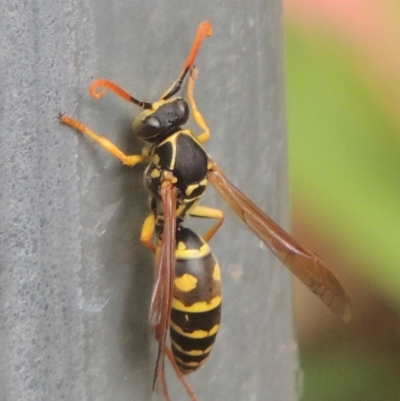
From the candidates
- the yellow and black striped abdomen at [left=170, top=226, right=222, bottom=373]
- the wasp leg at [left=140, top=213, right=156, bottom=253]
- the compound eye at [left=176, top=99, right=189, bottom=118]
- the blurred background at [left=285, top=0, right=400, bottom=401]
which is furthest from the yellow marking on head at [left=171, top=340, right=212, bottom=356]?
the blurred background at [left=285, top=0, right=400, bottom=401]

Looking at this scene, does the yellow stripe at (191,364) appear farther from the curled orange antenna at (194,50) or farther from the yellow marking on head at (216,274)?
the curled orange antenna at (194,50)

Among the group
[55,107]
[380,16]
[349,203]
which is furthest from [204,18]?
[380,16]

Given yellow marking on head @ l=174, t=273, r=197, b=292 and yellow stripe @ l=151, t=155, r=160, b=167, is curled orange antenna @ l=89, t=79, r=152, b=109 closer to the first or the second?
yellow stripe @ l=151, t=155, r=160, b=167

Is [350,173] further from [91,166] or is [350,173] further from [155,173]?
[91,166]

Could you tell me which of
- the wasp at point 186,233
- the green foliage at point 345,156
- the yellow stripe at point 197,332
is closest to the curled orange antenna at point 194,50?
the wasp at point 186,233

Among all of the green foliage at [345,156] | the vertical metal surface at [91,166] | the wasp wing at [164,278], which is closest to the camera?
the vertical metal surface at [91,166]

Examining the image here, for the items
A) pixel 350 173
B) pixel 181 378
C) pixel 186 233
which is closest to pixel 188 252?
pixel 186 233
